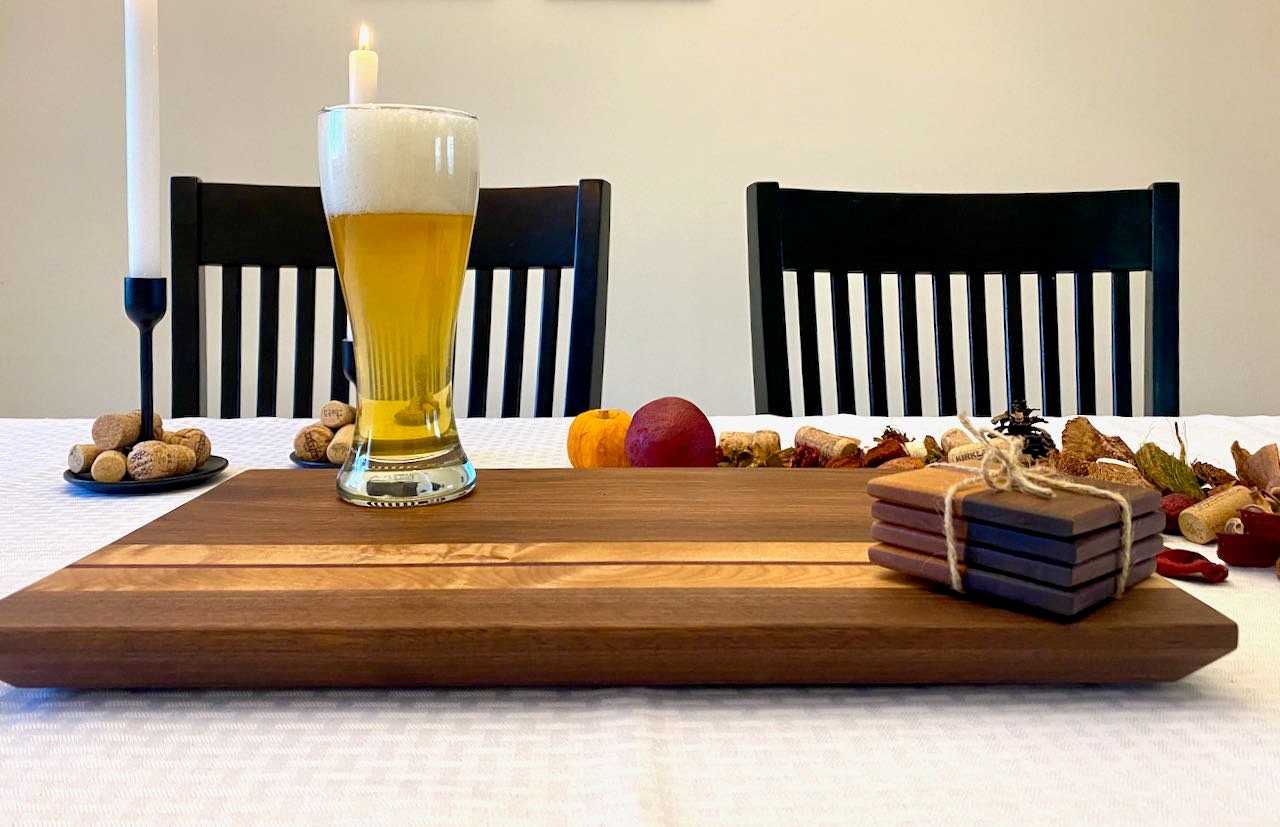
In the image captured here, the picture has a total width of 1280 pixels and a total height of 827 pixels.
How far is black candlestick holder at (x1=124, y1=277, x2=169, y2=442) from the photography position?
2.28 feet

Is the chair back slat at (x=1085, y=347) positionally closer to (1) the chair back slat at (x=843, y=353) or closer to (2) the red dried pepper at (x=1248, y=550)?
(1) the chair back slat at (x=843, y=353)

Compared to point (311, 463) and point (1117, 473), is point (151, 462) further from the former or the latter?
point (1117, 473)

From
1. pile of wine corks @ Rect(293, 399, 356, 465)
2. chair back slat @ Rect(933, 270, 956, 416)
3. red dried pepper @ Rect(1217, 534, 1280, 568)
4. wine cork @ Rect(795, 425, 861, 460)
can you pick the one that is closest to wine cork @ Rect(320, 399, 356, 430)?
pile of wine corks @ Rect(293, 399, 356, 465)

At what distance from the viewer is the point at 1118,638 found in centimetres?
34

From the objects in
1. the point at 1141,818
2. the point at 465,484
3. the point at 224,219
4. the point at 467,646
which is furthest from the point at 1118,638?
the point at 224,219

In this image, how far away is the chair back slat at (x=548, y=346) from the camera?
118 centimetres

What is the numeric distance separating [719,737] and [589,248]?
3.07 feet

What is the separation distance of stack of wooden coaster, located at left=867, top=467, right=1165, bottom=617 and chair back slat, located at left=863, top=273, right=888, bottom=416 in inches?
30.7

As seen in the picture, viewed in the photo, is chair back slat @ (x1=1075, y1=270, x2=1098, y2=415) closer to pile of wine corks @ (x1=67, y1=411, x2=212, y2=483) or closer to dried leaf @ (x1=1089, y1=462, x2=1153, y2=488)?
dried leaf @ (x1=1089, y1=462, x2=1153, y2=488)

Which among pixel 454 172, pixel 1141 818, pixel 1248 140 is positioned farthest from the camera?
pixel 1248 140

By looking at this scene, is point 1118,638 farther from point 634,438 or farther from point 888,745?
point 634,438

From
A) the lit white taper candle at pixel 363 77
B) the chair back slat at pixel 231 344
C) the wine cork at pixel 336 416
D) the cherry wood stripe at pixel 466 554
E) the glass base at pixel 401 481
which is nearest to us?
the cherry wood stripe at pixel 466 554

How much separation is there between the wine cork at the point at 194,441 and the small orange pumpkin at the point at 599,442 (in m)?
0.26

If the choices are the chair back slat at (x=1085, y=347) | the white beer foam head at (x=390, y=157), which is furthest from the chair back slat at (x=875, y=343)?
the white beer foam head at (x=390, y=157)
